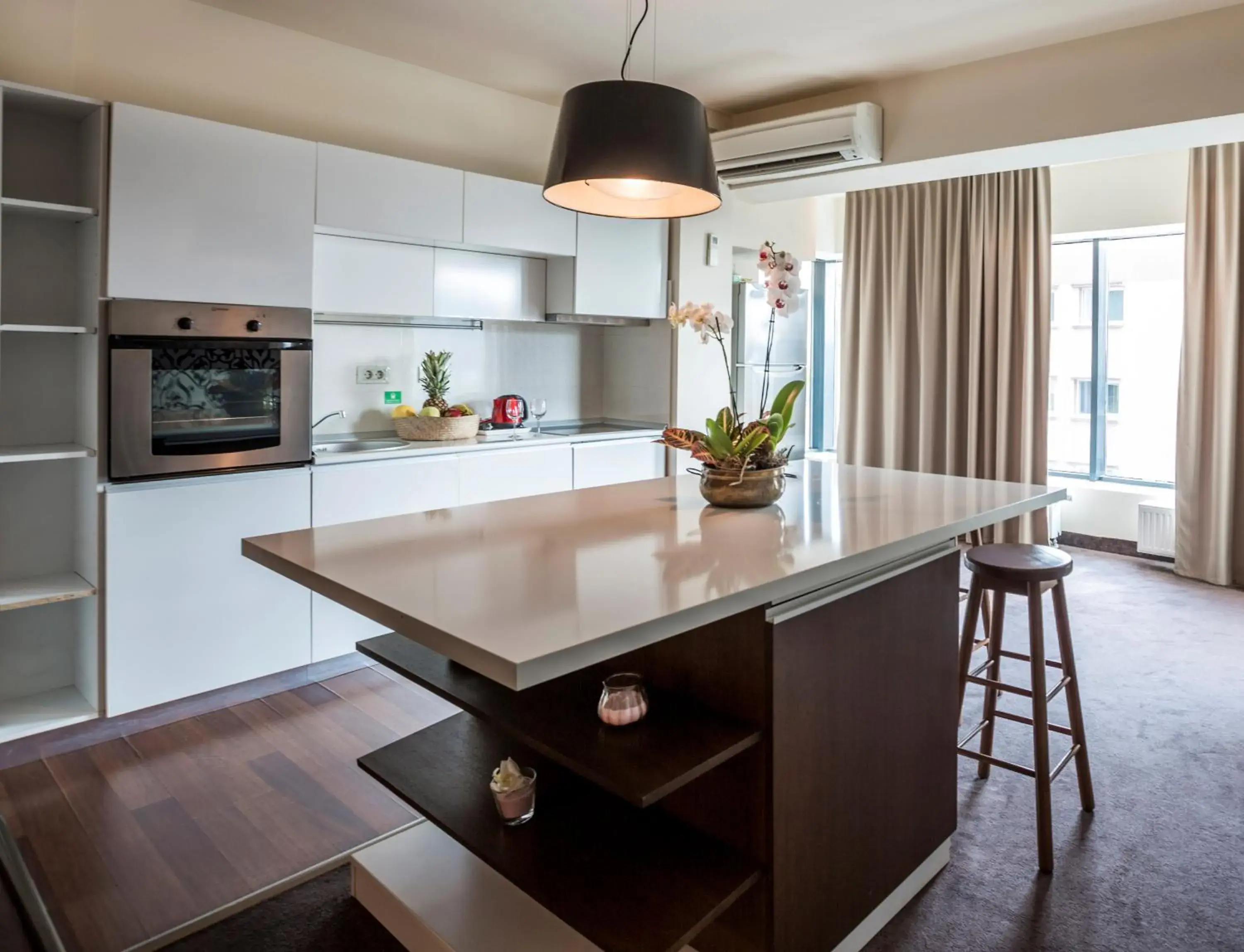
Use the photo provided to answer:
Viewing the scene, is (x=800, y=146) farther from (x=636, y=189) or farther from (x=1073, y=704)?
(x=1073, y=704)

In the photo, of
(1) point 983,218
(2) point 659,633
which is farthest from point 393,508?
(1) point 983,218

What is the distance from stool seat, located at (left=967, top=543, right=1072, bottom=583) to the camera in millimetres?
2324

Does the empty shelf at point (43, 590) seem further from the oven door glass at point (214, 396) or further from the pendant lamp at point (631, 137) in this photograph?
the pendant lamp at point (631, 137)

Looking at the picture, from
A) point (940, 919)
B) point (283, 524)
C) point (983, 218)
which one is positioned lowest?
point (940, 919)

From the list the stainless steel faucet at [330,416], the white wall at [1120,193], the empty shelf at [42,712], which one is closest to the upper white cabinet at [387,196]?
the stainless steel faucet at [330,416]

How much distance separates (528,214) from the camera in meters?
4.02

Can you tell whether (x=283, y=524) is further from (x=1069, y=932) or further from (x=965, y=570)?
(x=965, y=570)

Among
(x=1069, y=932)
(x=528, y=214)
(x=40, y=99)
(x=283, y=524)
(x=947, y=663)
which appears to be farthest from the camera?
(x=528, y=214)

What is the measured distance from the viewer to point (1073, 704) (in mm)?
2447

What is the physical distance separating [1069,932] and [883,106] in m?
3.64

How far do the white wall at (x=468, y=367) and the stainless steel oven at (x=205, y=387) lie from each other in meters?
0.46

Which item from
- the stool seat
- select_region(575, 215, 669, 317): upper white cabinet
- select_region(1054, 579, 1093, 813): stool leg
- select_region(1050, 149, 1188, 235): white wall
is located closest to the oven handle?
select_region(575, 215, 669, 317): upper white cabinet

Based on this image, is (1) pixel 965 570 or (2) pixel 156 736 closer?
(2) pixel 156 736

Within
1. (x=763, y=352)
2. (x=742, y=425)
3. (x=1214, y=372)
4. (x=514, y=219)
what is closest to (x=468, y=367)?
(x=514, y=219)
